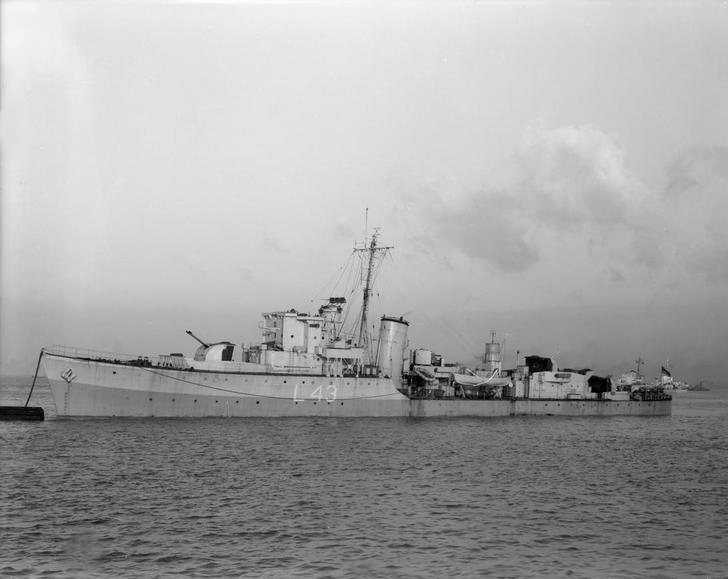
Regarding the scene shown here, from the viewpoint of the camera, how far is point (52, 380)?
137 feet

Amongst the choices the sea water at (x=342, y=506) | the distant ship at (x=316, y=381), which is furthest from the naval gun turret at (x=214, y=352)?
the sea water at (x=342, y=506)

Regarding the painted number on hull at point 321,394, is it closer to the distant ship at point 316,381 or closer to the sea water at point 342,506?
the distant ship at point 316,381

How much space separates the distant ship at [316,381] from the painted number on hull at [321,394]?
0.07 metres

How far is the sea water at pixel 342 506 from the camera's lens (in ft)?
50.2

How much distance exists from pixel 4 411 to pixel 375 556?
38655mm

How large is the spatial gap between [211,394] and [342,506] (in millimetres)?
24994

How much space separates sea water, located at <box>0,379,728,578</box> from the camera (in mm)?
15289

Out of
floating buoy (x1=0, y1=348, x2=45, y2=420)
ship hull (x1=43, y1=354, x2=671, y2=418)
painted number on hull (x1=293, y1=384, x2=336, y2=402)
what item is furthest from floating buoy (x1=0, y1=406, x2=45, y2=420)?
painted number on hull (x1=293, y1=384, x2=336, y2=402)

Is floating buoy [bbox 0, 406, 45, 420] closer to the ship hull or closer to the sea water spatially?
the ship hull

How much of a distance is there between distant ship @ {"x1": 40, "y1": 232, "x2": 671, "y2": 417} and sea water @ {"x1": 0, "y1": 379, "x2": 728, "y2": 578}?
13.1 feet

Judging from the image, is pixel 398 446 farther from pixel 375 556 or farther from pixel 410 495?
pixel 375 556

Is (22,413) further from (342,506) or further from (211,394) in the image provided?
(342,506)

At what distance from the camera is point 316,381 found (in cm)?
4778

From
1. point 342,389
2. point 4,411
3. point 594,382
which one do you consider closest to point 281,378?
point 342,389
